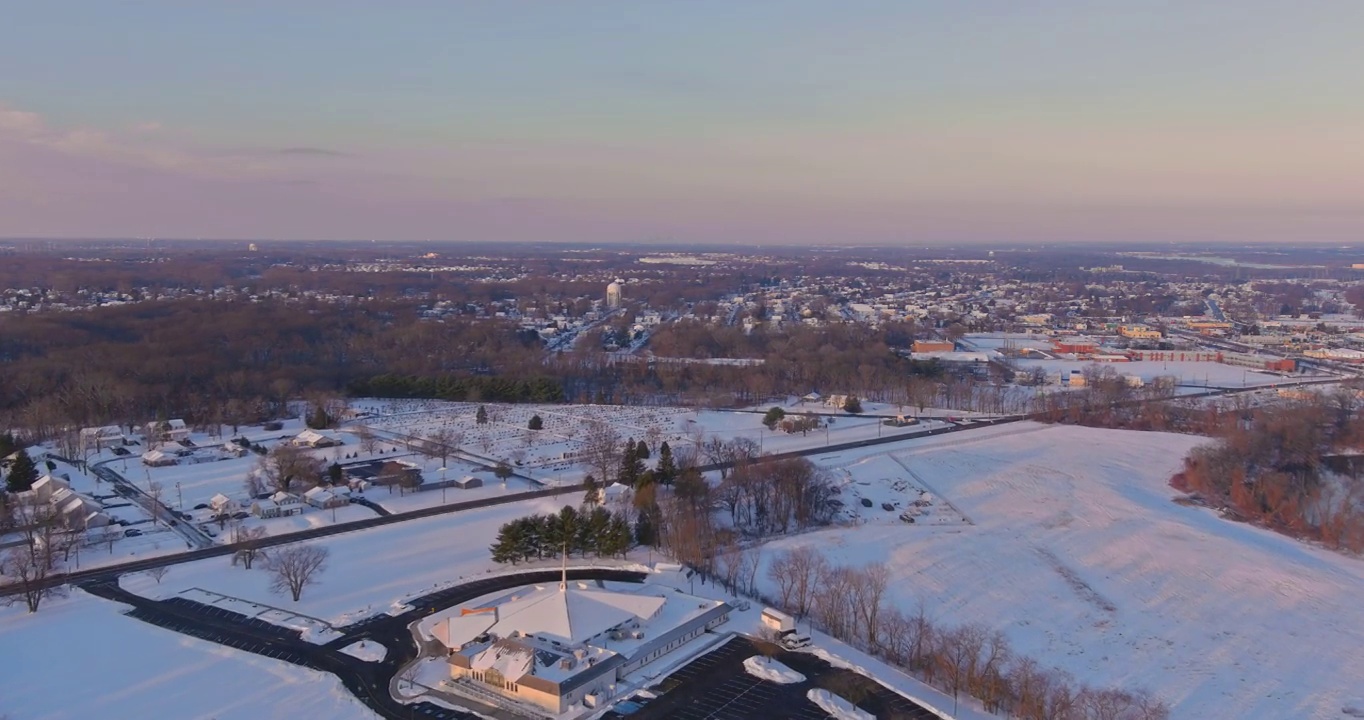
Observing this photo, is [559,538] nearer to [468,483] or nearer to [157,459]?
[468,483]

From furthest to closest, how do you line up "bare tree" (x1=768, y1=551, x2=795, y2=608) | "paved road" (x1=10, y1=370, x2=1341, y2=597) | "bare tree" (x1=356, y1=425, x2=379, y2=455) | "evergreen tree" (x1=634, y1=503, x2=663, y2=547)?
"bare tree" (x1=356, y1=425, x2=379, y2=455), "evergreen tree" (x1=634, y1=503, x2=663, y2=547), "paved road" (x1=10, y1=370, x2=1341, y2=597), "bare tree" (x1=768, y1=551, x2=795, y2=608)

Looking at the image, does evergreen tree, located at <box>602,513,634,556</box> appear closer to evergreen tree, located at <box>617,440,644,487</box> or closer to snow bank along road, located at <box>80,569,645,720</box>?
snow bank along road, located at <box>80,569,645,720</box>

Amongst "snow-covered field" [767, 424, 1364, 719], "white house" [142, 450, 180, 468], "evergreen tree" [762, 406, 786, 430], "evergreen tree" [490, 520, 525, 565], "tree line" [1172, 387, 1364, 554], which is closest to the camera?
"snow-covered field" [767, 424, 1364, 719]

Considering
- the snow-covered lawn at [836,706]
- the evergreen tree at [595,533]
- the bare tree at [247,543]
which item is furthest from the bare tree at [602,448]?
the snow-covered lawn at [836,706]

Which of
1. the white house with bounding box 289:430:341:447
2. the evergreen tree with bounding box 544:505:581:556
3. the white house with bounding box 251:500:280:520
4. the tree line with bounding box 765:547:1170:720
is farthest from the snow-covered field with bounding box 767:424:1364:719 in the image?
the white house with bounding box 289:430:341:447

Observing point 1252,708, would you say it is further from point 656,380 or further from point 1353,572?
point 656,380
